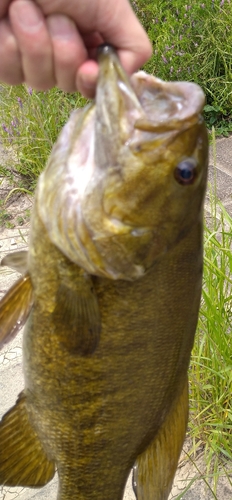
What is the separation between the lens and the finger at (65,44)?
1274 millimetres

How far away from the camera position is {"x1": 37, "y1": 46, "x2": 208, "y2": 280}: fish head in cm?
124

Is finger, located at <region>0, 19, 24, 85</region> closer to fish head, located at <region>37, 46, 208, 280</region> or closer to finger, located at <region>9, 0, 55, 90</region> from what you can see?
finger, located at <region>9, 0, 55, 90</region>

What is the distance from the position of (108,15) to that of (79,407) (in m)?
0.99

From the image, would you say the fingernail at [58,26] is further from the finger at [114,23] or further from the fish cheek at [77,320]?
the fish cheek at [77,320]

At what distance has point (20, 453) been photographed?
5.44ft

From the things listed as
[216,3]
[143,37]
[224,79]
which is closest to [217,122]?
[224,79]

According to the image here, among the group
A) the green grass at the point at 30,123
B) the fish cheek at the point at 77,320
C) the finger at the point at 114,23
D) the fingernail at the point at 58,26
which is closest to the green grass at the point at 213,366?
the fish cheek at the point at 77,320

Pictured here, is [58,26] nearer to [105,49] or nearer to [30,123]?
[105,49]

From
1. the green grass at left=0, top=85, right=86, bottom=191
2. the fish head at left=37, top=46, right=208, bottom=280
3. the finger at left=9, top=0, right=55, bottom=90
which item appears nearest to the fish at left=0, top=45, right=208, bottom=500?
the fish head at left=37, top=46, right=208, bottom=280

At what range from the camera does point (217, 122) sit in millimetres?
5316

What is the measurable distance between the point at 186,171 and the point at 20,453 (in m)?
0.98

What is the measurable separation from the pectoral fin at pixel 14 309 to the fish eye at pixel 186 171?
496 millimetres

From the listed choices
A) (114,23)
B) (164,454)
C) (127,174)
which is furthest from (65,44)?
(164,454)

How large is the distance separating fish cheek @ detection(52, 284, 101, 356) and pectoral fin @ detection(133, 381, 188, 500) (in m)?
0.35
